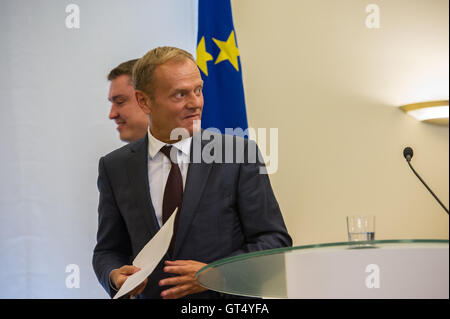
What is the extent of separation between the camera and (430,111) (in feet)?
12.2

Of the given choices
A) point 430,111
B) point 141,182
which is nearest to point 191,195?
point 141,182

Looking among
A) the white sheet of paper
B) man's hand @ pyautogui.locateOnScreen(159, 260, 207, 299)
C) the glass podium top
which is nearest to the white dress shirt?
man's hand @ pyautogui.locateOnScreen(159, 260, 207, 299)

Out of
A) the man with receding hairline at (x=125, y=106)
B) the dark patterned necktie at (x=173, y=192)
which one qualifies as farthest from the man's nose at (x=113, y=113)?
the dark patterned necktie at (x=173, y=192)

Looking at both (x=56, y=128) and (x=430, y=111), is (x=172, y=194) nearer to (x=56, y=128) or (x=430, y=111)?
(x=56, y=128)

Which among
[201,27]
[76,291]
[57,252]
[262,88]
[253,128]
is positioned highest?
[201,27]

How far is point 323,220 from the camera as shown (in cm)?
365

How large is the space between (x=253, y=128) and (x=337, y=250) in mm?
2670

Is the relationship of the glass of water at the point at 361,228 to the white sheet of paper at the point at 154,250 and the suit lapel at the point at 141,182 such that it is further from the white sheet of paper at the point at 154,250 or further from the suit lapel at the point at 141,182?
the suit lapel at the point at 141,182

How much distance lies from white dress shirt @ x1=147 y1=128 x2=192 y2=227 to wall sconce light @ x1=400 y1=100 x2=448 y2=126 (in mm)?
1926

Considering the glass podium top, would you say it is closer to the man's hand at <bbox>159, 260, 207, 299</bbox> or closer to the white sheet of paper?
the white sheet of paper

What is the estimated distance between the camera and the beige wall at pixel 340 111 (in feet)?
11.9

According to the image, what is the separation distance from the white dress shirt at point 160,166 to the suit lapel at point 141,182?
0.03m
